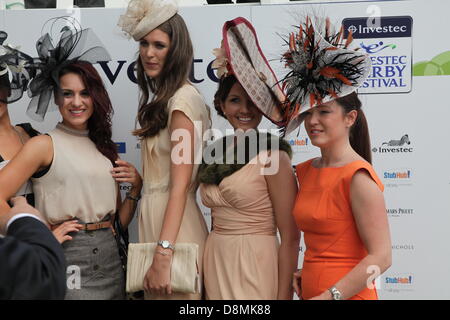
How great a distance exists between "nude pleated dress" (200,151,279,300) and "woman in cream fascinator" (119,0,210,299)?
5.8 inches

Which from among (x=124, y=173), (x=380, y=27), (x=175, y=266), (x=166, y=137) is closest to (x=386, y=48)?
(x=380, y=27)

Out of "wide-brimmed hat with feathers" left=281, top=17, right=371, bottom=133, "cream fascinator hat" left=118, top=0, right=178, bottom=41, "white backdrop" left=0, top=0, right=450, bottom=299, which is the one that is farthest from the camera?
"white backdrop" left=0, top=0, right=450, bottom=299

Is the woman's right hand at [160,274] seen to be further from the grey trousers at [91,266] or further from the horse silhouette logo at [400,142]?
the horse silhouette logo at [400,142]

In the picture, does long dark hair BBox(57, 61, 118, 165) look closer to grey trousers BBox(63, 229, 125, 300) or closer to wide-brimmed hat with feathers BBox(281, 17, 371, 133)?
grey trousers BBox(63, 229, 125, 300)

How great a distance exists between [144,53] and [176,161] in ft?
1.95

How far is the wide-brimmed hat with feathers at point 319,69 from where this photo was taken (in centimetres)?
269

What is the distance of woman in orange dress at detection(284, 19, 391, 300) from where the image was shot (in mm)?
2498

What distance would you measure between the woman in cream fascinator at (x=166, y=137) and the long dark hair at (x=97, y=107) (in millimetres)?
231

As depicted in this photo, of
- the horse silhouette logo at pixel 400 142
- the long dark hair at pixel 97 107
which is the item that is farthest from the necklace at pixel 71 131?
the horse silhouette logo at pixel 400 142

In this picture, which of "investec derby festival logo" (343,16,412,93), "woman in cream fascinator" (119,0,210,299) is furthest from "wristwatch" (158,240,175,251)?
"investec derby festival logo" (343,16,412,93)

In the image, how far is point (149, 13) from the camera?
3.10 meters

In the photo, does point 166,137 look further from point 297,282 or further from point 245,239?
point 297,282

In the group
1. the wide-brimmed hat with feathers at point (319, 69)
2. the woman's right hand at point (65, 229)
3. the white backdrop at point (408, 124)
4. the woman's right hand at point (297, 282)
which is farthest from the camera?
the white backdrop at point (408, 124)

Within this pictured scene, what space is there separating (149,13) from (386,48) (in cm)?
144
